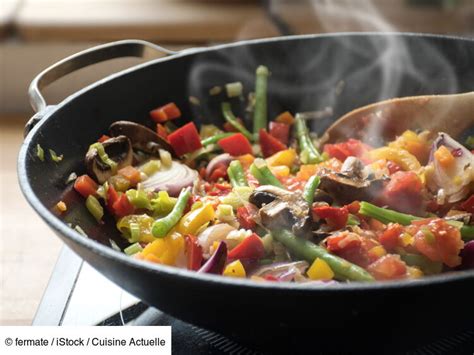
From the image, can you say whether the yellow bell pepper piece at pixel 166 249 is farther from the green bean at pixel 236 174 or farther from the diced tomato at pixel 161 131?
the diced tomato at pixel 161 131

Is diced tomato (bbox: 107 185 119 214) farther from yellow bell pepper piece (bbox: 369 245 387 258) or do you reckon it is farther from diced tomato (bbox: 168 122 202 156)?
yellow bell pepper piece (bbox: 369 245 387 258)

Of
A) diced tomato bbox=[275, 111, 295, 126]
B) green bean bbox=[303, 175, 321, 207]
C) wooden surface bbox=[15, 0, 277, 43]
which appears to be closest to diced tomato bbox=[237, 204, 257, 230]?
green bean bbox=[303, 175, 321, 207]

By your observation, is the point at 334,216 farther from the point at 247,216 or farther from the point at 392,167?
the point at 392,167

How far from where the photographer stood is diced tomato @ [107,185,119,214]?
147 cm

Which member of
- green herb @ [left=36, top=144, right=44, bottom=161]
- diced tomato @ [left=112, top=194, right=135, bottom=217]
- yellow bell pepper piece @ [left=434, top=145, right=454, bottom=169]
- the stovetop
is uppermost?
yellow bell pepper piece @ [left=434, top=145, right=454, bottom=169]

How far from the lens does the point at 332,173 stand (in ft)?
4.62

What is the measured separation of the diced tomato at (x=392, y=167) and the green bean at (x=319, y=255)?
14.8 inches

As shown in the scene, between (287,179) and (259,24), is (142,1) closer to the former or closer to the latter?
(259,24)

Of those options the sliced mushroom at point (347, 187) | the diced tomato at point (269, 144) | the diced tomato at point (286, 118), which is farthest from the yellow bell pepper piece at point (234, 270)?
the diced tomato at point (286, 118)

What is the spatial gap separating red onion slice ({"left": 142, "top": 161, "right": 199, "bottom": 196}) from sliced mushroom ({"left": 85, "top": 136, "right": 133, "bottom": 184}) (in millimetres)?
70

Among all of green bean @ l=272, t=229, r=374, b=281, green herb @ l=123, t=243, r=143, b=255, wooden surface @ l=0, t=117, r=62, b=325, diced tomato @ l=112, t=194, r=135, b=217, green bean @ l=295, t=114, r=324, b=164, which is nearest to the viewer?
green bean @ l=272, t=229, r=374, b=281

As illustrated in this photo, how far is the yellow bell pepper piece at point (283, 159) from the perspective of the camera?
166cm

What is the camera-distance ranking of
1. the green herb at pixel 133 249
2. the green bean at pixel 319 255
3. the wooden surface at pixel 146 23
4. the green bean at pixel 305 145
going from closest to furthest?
the green bean at pixel 319 255, the green herb at pixel 133 249, the green bean at pixel 305 145, the wooden surface at pixel 146 23

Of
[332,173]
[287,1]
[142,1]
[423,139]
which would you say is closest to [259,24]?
[287,1]
